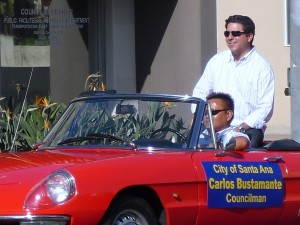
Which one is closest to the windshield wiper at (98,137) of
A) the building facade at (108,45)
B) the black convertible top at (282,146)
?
the black convertible top at (282,146)

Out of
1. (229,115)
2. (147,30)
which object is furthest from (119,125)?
(147,30)

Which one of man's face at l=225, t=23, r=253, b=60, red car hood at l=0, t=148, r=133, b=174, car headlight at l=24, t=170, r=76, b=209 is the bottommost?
car headlight at l=24, t=170, r=76, b=209

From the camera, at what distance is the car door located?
22.9 ft

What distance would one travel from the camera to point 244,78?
833 cm

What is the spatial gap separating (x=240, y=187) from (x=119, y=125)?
1090 millimetres

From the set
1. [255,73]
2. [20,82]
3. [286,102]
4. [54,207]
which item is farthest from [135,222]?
[286,102]

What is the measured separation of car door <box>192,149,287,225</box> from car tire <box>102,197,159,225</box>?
1.54ft

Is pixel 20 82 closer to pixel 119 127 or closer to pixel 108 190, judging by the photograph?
pixel 119 127

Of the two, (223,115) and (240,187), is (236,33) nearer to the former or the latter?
(223,115)

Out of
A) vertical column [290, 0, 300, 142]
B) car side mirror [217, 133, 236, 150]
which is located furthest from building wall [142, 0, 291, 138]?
car side mirror [217, 133, 236, 150]

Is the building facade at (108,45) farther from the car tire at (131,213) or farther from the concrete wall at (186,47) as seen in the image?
the car tire at (131,213)

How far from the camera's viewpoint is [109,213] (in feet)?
21.1

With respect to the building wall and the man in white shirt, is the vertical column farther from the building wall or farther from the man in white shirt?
the building wall

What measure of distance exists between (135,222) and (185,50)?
736 centimetres
